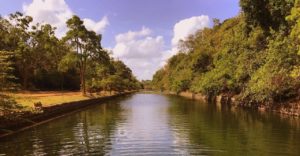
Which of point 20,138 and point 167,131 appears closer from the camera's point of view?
point 20,138

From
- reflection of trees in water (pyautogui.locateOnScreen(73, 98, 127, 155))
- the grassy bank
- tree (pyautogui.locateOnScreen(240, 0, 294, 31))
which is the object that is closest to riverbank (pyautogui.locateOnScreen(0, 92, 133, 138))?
the grassy bank

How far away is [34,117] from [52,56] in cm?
4726

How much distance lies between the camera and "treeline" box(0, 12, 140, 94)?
5441cm

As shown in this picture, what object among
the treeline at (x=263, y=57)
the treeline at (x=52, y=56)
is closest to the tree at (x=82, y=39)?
the treeline at (x=52, y=56)

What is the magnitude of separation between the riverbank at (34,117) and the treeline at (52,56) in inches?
399

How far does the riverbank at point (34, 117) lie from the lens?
73.2 ft

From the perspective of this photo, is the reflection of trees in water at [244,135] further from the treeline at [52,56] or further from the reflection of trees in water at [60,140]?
the treeline at [52,56]

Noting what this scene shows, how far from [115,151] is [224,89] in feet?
156

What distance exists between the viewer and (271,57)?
37.1 metres

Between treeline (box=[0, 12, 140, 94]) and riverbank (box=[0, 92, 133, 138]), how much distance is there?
10127 millimetres

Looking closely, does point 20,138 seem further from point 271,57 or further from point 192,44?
point 192,44

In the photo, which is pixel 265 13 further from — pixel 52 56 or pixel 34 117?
pixel 52 56

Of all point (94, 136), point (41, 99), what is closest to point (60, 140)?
point (94, 136)

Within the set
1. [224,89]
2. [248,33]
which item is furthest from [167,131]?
[224,89]
